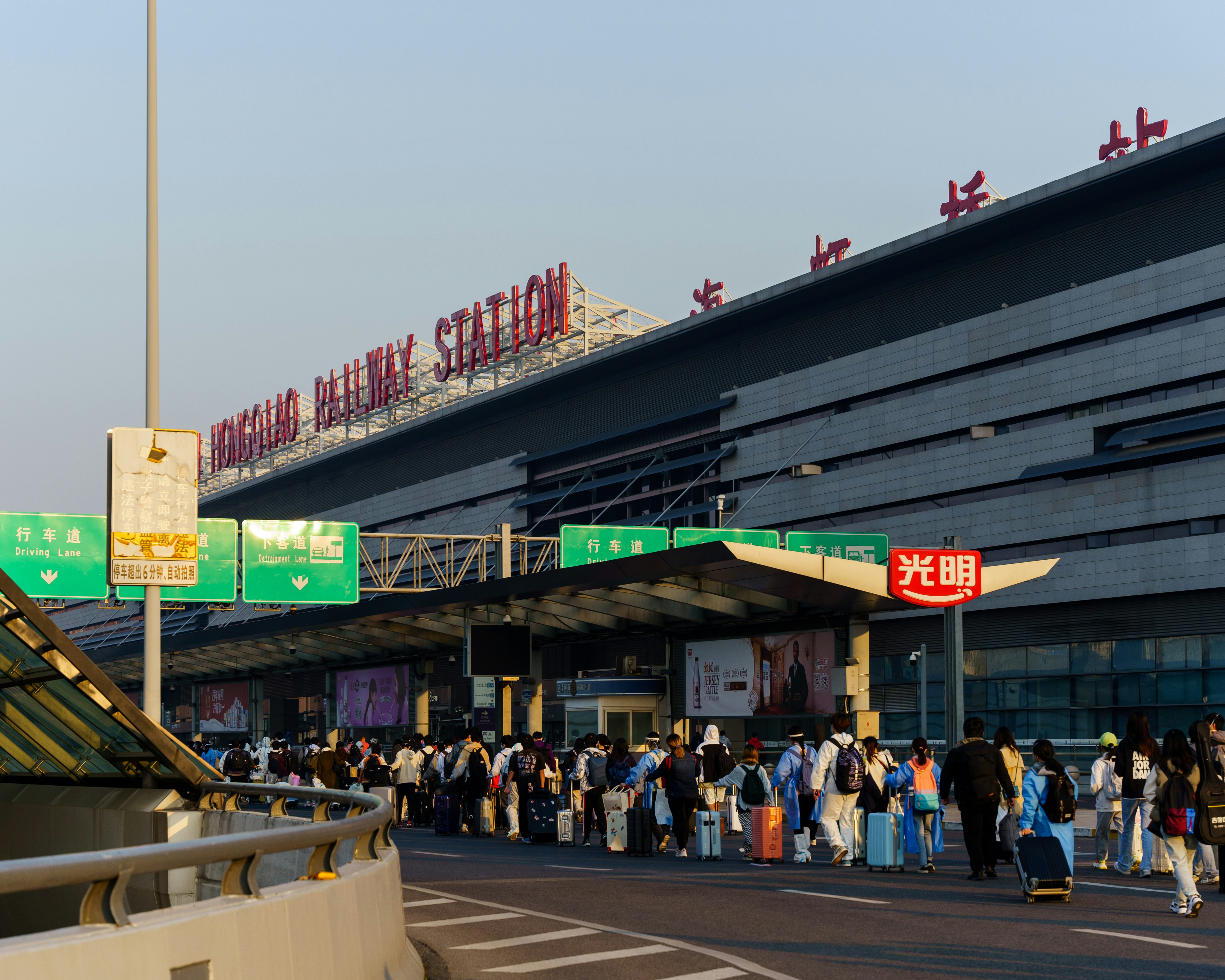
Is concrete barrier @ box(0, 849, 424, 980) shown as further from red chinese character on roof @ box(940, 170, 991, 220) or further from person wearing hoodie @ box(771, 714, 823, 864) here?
red chinese character on roof @ box(940, 170, 991, 220)

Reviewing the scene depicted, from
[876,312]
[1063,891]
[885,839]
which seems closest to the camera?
[1063,891]

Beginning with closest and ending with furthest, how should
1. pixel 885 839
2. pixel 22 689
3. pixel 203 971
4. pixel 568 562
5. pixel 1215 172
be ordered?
pixel 203 971, pixel 22 689, pixel 885 839, pixel 568 562, pixel 1215 172

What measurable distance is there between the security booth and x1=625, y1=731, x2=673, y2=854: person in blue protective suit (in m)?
15.1

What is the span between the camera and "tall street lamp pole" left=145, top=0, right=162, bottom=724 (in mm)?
14859

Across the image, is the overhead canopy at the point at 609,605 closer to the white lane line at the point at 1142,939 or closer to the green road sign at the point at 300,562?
the green road sign at the point at 300,562

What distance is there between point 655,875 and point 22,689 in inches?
312

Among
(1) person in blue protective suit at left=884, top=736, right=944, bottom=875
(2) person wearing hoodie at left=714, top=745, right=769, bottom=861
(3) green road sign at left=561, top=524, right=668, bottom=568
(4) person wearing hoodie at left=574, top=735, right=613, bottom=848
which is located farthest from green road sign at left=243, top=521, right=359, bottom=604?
(1) person in blue protective suit at left=884, top=736, right=944, bottom=875

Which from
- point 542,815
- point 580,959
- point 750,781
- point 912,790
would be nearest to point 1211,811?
point 912,790

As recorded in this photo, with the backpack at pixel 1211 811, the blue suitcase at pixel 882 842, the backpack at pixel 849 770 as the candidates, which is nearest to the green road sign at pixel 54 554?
the backpack at pixel 849 770

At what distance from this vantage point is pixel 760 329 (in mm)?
61344

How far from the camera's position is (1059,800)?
15758 millimetres

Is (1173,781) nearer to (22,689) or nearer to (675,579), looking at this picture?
(22,689)

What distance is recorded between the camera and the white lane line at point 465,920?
44.4ft

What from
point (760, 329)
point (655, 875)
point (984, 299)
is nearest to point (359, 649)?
point (760, 329)
